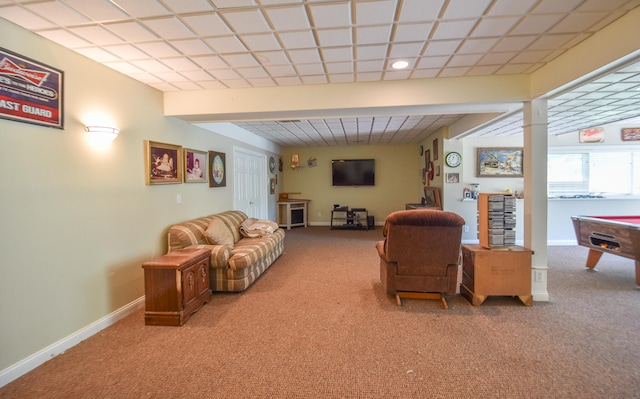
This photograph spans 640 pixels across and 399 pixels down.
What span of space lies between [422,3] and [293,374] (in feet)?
8.27

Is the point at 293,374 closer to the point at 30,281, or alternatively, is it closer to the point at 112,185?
the point at 30,281

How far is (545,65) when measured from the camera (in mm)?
2570

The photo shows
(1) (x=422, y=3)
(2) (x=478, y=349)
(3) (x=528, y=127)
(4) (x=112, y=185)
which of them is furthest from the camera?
(3) (x=528, y=127)

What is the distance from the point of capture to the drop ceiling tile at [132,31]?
1854 mm

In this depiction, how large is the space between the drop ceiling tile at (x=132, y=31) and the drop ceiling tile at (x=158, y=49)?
73 mm

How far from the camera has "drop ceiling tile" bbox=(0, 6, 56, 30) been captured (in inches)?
65.9

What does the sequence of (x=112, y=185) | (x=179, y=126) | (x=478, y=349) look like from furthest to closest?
(x=179, y=126)
(x=112, y=185)
(x=478, y=349)

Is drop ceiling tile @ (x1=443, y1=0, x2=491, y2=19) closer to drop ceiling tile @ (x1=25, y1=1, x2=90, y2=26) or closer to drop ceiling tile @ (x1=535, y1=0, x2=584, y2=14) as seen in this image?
drop ceiling tile @ (x1=535, y1=0, x2=584, y2=14)

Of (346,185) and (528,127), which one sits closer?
(528,127)

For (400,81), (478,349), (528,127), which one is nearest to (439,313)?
(478,349)

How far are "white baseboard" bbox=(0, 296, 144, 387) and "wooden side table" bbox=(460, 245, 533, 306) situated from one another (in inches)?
139

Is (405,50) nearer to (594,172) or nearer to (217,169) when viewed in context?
(217,169)

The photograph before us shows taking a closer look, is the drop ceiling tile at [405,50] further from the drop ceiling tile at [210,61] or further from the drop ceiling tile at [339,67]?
the drop ceiling tile at [210,61]

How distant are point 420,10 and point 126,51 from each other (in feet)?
7.55
